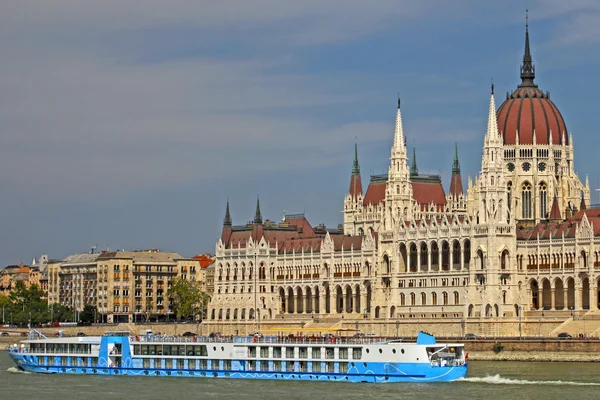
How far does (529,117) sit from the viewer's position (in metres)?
192

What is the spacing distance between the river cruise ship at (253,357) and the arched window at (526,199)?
71.6 meters

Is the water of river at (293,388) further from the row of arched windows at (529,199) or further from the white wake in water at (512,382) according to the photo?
the row of arched windows at (529,199)

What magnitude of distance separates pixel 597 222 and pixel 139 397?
239 feet

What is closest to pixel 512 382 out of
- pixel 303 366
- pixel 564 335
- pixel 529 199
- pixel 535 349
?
pixel 303 366

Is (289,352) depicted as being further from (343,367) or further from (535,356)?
(535,356)

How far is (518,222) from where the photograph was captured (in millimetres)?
187000

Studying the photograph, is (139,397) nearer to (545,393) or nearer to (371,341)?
(371,341)

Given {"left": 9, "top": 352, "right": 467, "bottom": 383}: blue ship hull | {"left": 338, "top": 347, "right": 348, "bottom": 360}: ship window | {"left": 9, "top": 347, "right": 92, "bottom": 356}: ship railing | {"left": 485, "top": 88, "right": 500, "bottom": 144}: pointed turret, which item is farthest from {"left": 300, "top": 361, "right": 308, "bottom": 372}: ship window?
{"left": 485, "top": 88, "right": 500, "bottom": 144}: pointed turret

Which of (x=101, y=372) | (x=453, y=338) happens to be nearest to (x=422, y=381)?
(x=101, y=372)

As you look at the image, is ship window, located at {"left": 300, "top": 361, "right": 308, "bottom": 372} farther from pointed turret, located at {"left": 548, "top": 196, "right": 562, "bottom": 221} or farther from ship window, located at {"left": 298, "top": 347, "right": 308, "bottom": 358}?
pointed turret, located at {"left": 548, "top": 196, "right": 562, "bottom": 221}

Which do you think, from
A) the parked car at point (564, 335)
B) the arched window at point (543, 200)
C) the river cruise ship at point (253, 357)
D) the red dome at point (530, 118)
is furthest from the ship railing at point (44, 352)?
the red dome at point (530, 118)

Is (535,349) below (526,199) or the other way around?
below

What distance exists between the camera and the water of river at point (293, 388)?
109688 mm

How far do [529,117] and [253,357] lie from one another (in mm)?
79095
